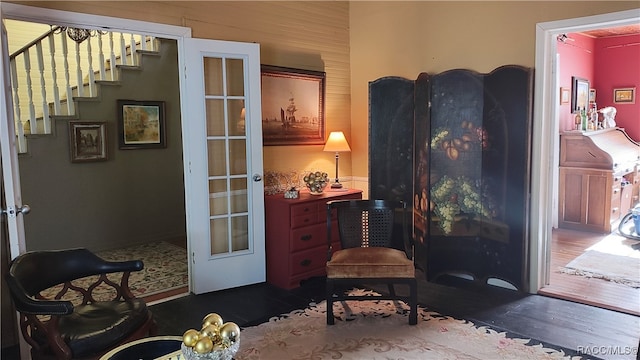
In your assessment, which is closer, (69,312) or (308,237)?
(69,312)

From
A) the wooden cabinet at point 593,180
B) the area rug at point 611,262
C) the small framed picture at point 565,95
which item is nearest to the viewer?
the area rug at point 611,262

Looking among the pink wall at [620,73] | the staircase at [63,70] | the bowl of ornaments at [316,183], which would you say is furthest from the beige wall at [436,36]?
the pink wall at [620,73]

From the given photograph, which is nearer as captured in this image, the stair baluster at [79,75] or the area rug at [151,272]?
the area rug at [151,272]

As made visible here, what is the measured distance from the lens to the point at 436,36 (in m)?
4.41

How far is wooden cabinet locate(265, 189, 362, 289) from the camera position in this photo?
4.20 meters

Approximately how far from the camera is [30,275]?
2.54m

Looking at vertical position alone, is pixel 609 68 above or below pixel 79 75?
above

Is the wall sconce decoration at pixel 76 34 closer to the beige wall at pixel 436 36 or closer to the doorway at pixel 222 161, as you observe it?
the doorway at pixel 222 161

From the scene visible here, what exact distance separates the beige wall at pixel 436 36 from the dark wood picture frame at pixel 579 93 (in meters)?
3.47

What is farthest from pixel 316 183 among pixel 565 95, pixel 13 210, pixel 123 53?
pixel 565 95

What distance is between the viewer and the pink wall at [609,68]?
6862 mm

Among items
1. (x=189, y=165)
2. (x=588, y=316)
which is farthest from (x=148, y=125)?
(x=588, y=316)

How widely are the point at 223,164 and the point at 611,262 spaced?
4001mm

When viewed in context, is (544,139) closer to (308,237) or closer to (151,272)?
(308,237)
